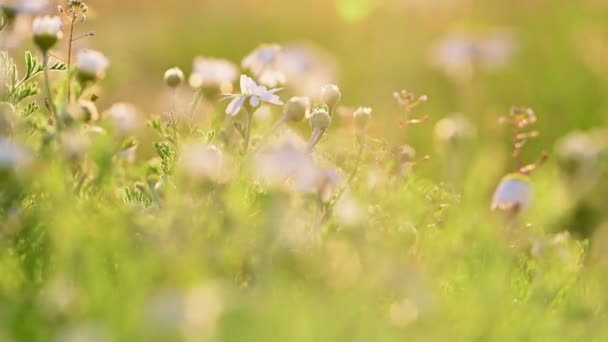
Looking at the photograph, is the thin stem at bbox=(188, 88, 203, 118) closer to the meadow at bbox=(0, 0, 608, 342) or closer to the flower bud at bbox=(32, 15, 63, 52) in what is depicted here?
the meadow at bbox=(0, 0, 608, 342)

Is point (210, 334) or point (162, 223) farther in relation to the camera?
point (162, 223)

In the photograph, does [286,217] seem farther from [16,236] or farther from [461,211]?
[16,236]

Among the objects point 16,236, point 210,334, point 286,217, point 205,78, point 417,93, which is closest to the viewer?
point 210,334

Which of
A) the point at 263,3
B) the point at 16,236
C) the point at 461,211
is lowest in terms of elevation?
the point at 263,3

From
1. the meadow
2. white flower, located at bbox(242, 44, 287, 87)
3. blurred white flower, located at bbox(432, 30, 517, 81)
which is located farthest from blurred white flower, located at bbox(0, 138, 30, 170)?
blurred white flower, located at bbox(432, 30, 517, 81)

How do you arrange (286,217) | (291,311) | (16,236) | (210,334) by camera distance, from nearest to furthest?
(210,334)
(291,311)
(286,217)
(16,236)

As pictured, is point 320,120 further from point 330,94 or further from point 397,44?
point 397,44

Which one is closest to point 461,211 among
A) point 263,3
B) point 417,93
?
point 417,93
